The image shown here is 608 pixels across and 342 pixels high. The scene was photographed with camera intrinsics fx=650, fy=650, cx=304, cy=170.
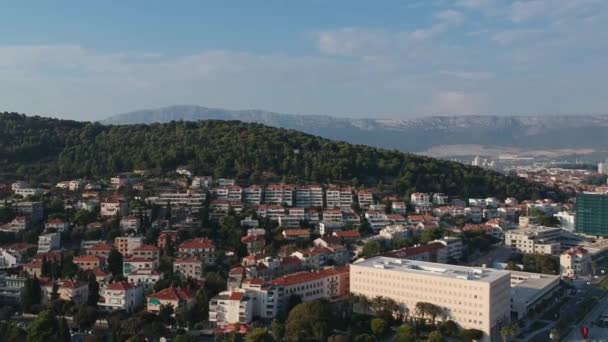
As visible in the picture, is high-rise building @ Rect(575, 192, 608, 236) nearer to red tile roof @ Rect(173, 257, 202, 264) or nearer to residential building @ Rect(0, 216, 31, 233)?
red tile roof @ Rect(173, 257, 202, 264)

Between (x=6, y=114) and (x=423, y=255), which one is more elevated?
(x=6, y=114)

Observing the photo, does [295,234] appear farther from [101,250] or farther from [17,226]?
[17,226]

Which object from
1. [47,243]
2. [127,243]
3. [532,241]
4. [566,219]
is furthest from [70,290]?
[566,219]

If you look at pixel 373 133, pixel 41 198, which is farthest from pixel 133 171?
pixel 373 133

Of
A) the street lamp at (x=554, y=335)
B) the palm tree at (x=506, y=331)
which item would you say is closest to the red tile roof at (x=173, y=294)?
the palm tree at (x=506, y=331)

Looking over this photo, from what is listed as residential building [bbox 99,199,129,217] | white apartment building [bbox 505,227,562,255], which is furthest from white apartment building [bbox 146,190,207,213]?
white apartment building [bbox 505,227,562,255]

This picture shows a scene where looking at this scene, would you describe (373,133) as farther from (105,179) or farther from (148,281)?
(148,281)
